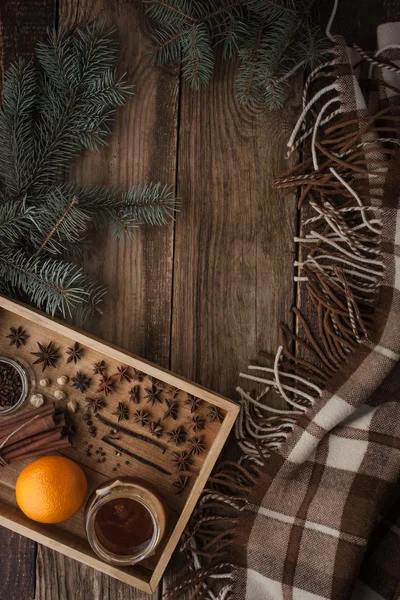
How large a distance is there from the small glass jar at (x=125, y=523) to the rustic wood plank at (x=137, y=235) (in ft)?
0.54

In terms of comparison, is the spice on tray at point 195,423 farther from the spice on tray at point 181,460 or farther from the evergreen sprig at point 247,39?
the evergreen sprig at point 247,39

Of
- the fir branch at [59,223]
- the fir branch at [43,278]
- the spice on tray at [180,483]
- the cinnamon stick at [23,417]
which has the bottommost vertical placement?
the spice on tray at [180,483]

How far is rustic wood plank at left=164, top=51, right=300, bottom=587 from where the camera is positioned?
1.20 meters

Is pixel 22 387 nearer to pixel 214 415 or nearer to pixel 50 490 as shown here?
pixel 50 490

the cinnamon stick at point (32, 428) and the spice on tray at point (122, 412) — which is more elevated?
the spice on tray at point (122, 412)

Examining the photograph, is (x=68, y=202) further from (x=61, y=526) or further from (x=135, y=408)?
(x=61, y=526)

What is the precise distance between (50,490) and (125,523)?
0.15 m

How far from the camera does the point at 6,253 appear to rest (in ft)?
3.66

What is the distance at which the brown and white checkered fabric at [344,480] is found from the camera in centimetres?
109

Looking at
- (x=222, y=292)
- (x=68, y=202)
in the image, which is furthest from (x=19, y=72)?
(x=222, y=292)

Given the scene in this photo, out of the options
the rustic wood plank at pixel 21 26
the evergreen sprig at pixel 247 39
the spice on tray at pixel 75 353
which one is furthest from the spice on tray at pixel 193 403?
the rustic wood plank at pixel 21 26

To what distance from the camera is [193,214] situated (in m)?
1.20

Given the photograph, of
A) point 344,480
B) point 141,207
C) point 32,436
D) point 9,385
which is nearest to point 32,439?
point 32,436

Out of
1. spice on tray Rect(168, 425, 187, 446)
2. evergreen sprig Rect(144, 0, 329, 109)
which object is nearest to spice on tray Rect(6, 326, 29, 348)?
spice on tray Rect(168, 425, 187, 446)
